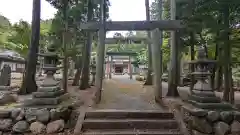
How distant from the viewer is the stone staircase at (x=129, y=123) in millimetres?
4535

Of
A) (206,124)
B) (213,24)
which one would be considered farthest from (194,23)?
(206,124)

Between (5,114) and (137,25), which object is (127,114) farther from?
(5,114)

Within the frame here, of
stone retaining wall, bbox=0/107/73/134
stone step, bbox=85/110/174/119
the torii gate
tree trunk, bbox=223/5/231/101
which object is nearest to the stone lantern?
tree trunk, bbox=223/5/231/101

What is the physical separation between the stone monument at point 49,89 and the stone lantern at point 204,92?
369 centimetres

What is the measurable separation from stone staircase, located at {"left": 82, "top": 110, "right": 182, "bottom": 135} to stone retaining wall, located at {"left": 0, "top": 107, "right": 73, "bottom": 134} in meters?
0.63

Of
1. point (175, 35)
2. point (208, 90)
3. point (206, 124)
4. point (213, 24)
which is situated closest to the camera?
point (206, 124)

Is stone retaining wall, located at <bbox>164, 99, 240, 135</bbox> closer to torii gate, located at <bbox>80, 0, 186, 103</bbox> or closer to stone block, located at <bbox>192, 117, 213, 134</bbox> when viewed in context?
stone block, located at <bbox>192, 117, 213, 134</bbox>

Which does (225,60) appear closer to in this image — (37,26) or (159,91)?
(159,91)

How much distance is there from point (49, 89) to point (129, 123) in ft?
7.61

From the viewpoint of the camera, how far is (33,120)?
474 centimetres

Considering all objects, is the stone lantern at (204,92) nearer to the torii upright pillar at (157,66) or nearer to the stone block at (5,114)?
the torii upright pillar at (157,66)

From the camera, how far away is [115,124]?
470 centimetres

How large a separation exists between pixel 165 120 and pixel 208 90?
140cm

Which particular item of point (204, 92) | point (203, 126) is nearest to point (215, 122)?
point (203, 126)
